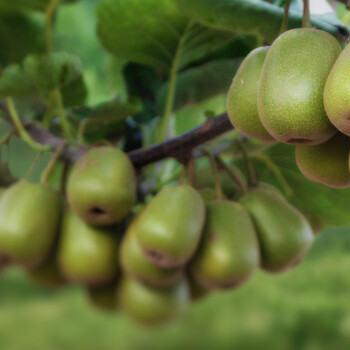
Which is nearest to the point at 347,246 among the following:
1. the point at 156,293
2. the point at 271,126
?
the point at 156,293

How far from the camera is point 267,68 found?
0.19 meters

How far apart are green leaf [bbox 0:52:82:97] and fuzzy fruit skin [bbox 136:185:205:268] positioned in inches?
5.3

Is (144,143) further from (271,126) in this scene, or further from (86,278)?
(271,126)

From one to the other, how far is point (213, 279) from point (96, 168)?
0.10 metres

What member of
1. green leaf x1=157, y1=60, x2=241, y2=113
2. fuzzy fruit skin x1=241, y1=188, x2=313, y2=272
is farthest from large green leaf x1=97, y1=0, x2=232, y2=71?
fuzzy fruit skin x1=241, y1=188, x2=313, y2=272

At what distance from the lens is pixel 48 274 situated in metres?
0.36

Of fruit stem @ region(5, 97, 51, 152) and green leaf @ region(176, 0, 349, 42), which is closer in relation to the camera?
green leaf @ region(176, 0, 349, 42)

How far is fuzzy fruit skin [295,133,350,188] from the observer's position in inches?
7.9

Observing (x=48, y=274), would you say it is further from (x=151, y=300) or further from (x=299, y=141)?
(x=299, y=141)

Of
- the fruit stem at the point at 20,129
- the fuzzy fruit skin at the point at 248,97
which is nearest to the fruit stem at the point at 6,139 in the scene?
the fruit stem at the point at 20,129

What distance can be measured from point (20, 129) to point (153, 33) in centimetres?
13

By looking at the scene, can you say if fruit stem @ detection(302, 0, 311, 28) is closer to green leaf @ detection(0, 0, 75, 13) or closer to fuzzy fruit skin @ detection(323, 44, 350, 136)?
fuzzy fruit skin @ detection(323, 44, 350, 136)

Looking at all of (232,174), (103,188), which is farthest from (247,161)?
(103,188)

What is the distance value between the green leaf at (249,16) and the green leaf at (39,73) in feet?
0.37
